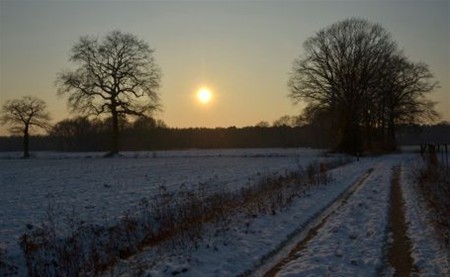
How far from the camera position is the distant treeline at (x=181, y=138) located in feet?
410

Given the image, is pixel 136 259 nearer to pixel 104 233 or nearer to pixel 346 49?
pixel 104 233

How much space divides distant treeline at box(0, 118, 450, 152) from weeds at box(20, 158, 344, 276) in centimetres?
10424

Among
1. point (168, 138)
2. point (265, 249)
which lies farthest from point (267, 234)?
point (168, 138)

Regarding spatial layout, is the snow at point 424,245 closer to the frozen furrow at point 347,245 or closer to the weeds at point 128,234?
the frozen furrow at point 347,245

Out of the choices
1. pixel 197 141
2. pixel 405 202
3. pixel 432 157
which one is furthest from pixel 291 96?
pixel 197 141

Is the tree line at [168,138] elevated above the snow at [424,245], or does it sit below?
above

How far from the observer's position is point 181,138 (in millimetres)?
157000

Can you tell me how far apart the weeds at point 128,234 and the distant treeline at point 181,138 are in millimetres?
104236

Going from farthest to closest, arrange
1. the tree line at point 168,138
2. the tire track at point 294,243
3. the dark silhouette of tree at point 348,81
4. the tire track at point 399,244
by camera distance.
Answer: the tree line at point 168,138
the dark silhouette of tree at point 348,81
the tire track at point 294,243
the tire track at point 399,244

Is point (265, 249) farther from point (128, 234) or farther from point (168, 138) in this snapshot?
point (168, 138)

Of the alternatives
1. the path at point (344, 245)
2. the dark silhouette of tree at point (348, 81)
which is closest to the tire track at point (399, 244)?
the path at point (344, 245)

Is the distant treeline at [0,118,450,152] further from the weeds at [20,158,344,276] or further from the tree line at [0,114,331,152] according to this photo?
the weeds at [20,158,344,276]

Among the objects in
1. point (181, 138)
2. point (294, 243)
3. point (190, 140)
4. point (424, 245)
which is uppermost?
point (181, 138)

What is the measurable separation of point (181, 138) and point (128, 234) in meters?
146
